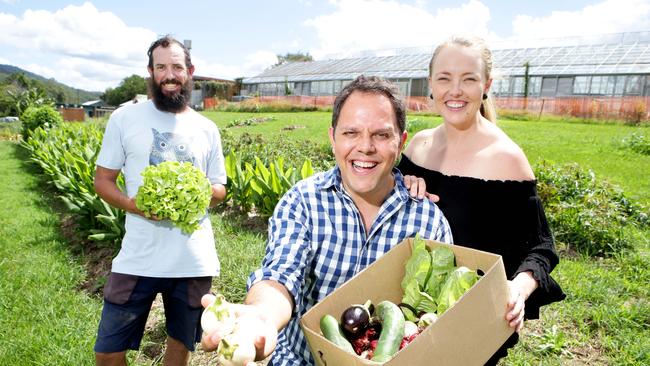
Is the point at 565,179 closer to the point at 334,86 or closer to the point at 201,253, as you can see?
the point at 201,253

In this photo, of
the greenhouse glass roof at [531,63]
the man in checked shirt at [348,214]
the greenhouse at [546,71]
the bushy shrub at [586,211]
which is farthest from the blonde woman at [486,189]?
the greenhouse at [546,71]

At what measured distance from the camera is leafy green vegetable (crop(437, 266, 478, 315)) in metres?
1.33

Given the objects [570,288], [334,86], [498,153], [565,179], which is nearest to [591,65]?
[334,86]

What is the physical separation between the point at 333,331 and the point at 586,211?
15.2 ft

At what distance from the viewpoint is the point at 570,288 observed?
3887mm

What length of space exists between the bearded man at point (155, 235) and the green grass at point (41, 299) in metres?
0.83

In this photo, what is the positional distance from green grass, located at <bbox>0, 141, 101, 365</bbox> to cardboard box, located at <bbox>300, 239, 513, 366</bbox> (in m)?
2.47

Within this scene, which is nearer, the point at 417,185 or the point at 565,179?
the point at 417,185

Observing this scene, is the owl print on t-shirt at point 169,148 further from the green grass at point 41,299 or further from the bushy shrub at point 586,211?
the bushy shrub at point 586,211

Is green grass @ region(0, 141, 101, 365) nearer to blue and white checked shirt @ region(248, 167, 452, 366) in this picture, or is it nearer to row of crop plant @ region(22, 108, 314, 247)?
row of crop plant @ region(22, 108, 314, 247)

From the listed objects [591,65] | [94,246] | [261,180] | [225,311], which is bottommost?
[94,246]

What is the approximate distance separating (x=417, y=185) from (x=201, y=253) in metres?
1.39

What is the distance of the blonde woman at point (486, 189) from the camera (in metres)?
1.87

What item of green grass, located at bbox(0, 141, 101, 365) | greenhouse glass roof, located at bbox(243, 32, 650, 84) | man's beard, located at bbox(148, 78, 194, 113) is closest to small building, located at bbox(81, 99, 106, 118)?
greenhouse glass roof, located at bbox(243, 32, 650, 84)
